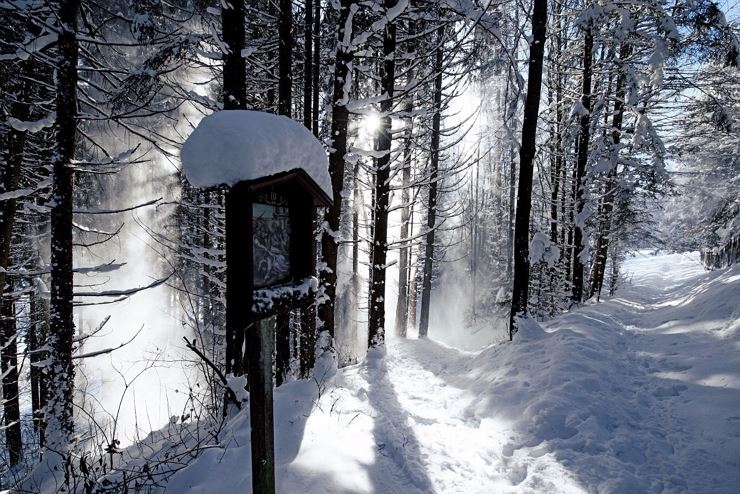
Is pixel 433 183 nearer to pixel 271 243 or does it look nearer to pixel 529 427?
pixel 529 427

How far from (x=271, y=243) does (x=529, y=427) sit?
3.70m

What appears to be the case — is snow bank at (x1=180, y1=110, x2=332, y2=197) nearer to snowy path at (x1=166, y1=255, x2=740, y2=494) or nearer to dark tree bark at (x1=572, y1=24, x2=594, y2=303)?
snowy path at (x1=166, y1=255, x2=740, y2=494)

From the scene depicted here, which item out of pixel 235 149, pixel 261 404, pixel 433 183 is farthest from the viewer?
pixel 433 183

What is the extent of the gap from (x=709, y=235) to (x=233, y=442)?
88.5ft

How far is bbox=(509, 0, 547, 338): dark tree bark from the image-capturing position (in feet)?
24.8

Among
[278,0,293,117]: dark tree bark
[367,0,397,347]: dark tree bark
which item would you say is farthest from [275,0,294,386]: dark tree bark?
[367,0,397,347]: dark tree bark

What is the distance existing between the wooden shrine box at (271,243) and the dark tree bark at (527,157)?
20.0 ft

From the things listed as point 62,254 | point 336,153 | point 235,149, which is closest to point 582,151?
point 336,153

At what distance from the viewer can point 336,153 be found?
692cm

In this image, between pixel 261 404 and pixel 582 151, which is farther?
pixel 582 151

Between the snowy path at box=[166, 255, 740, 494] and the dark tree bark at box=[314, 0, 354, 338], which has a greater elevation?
the dark tree bark at box=[314, 0, 354, 338]

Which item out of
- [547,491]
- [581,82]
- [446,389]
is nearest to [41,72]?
[446,389]

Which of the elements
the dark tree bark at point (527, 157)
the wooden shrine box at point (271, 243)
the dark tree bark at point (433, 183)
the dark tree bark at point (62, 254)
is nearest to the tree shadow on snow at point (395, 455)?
the wooden shrine box at point (271, 243)

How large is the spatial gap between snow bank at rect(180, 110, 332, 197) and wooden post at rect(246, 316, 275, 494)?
0.96 metres
